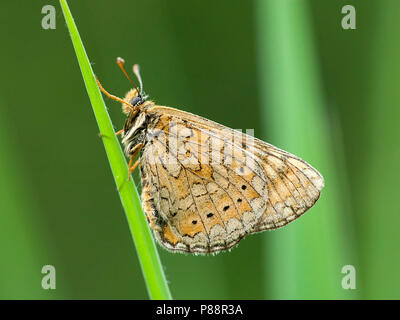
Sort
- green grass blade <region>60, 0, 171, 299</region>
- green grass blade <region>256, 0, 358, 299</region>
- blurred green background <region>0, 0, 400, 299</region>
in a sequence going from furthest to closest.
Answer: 1. blurred green background <region>0, 0, 400, 299</region>
2. green grass blade <region>256, 0, 358, 299</region>
3. green grass blade <region>60, 0, 171, 299</region>

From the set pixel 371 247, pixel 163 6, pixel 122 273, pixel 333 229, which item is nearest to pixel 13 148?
pixel 122 273

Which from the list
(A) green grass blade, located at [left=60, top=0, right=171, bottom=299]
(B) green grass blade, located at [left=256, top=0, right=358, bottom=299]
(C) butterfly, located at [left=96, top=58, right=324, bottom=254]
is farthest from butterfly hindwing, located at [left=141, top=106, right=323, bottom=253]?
(A) green grass blade, located at [left=60, top=0, right=171, bottom=299]

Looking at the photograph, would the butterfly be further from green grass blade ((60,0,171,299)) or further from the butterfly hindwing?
green grass blade ((60,0,171,299))

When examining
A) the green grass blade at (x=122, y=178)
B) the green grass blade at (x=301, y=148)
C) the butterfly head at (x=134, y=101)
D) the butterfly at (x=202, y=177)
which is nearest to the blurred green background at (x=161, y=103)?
the green grass blade at (x=301, y=148)

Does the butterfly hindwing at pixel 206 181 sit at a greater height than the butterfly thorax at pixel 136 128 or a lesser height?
lesser

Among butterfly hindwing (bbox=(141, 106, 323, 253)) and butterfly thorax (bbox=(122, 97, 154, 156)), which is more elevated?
butterfly thorax (bbox=(122, 97, 154, 156))

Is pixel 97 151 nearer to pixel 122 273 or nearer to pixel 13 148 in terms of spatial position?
pixel 13 148

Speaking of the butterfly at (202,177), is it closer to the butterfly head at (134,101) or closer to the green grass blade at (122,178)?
the butterfly head at (134,101)

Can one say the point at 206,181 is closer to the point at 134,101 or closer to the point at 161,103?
the point at 134,101
